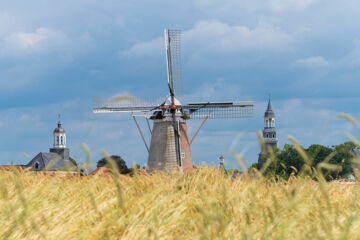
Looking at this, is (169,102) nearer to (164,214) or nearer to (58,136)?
(164,214)

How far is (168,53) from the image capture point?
28.4m

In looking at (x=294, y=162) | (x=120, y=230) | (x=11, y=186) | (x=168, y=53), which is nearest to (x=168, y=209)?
(x=120, y=230)

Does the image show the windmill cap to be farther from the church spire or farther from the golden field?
the church spire

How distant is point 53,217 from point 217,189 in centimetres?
A: 251

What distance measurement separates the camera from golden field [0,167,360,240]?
3.58m

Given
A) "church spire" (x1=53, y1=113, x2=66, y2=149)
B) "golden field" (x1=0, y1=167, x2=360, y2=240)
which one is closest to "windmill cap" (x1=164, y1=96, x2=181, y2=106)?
"golden field" (x1=0, y1=167, x2=360, y2=240)

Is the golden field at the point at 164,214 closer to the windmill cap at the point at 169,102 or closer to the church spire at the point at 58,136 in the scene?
the windmill cap at the point at 169,102

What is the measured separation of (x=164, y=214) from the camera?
16.0 ft

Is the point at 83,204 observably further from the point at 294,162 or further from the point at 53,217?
the point at 294,162

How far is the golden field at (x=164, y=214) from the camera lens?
3580mm

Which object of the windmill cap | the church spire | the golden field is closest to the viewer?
the golden field

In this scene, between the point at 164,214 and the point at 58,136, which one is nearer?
the point at 164,214

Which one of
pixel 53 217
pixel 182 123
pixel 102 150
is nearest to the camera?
pixel 102 150

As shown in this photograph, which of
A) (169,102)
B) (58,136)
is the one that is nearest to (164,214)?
(169,102)
